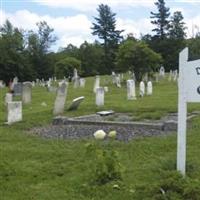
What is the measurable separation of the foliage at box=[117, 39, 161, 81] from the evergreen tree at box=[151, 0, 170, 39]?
128 ft

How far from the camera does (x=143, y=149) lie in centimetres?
889

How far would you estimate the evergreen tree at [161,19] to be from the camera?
7781cm

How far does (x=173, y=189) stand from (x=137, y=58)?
32.6 m

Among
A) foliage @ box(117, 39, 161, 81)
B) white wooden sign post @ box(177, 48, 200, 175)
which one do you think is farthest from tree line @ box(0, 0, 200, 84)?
white wooden sign post @ box(177, 48, 200, 175)

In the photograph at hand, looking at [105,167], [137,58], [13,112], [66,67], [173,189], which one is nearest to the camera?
[173,189]

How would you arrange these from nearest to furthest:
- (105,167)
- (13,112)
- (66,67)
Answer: (105,167) → (13,112) → (66,67)

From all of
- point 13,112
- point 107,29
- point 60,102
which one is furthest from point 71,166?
point 107,29

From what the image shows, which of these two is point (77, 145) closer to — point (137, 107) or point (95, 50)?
point (137, 107)

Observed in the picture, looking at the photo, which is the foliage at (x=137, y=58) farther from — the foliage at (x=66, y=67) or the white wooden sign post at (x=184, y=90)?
the white wooden sign post at (x=184, y=90)

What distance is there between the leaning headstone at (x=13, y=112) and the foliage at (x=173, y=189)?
25.8 ft

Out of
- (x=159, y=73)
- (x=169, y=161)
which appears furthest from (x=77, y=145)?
(x=159, y=73)

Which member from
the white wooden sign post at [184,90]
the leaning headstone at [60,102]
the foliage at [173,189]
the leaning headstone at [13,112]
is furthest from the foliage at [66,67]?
the foliage at [173,189]

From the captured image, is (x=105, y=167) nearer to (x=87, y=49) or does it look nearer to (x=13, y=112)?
(x=13, y=112)

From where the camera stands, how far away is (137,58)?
38.2m
